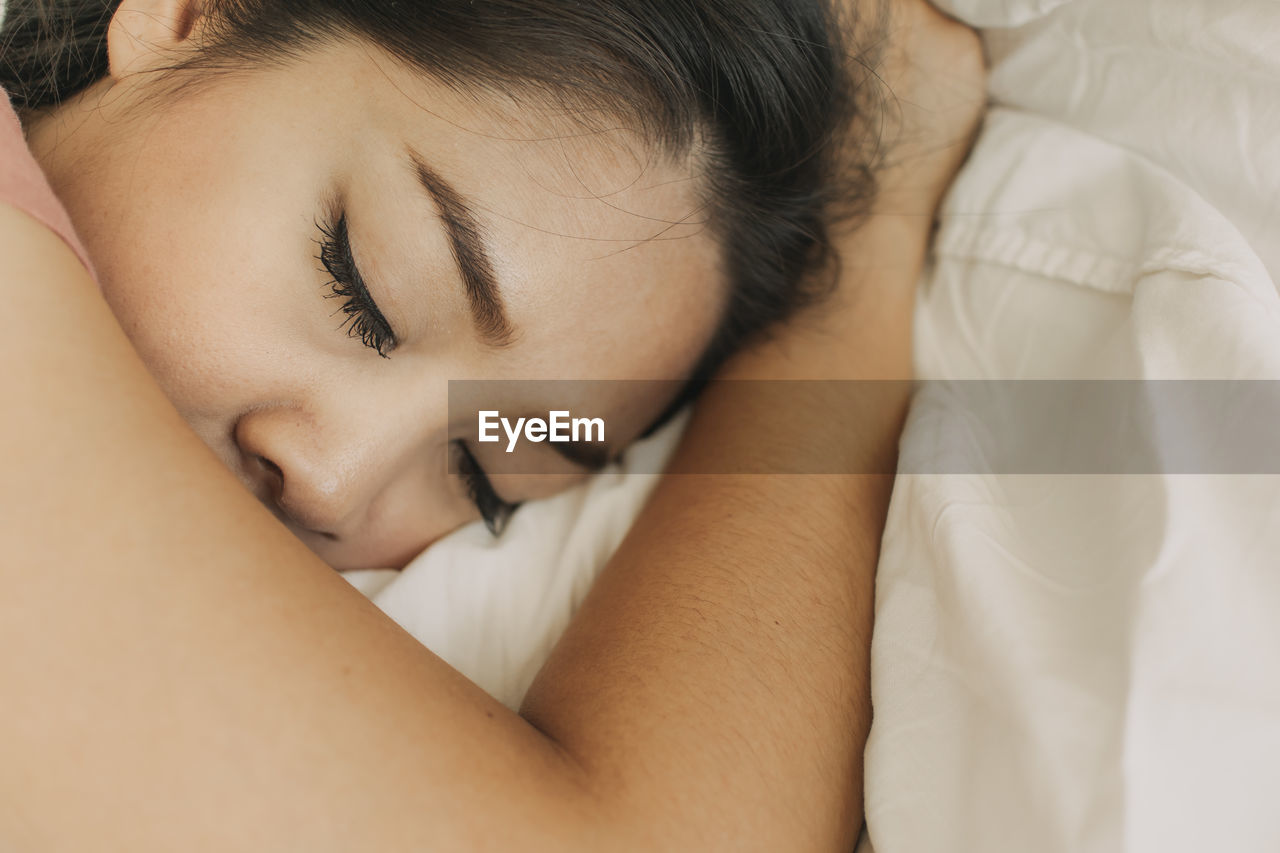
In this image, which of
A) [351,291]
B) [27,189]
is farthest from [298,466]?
[27,189]

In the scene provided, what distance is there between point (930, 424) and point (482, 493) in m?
0.48

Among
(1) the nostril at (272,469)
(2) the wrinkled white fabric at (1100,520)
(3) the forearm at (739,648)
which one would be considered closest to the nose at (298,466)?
(1) the nostril at (272,469)

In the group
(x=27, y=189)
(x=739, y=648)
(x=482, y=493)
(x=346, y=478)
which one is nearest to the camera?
(x=27, y=189)

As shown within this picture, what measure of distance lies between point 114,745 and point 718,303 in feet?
2.49

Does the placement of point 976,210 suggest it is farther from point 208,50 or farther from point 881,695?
point 208,50

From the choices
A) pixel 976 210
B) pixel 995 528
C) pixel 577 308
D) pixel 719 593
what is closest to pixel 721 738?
pixel 719 593

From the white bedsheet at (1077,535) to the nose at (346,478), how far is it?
0.16 feet

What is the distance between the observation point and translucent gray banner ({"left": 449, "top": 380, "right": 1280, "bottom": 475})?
667 mm

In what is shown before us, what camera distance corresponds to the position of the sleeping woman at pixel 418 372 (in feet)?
1.52

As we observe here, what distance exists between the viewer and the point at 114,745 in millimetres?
439

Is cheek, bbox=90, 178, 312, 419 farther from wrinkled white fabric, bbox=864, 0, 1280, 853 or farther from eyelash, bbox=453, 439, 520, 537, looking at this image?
wrinkled white fabric, bbox=864, 0, 1280, 853

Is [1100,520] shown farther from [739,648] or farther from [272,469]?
[272,469]

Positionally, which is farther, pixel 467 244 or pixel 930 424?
pixel 930 424

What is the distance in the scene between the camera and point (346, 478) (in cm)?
79
